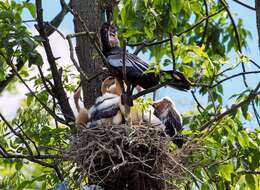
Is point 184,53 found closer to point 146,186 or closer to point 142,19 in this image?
Result: point 142,19

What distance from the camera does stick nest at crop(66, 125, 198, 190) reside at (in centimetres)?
716

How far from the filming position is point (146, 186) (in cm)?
743

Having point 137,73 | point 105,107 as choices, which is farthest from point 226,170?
point 137,73

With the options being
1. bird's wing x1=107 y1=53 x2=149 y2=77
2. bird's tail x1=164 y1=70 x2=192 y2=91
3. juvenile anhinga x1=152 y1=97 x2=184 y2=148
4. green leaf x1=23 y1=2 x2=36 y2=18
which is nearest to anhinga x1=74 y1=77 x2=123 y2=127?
bird's wing x1=107 y1=53 x2=149 y2=77

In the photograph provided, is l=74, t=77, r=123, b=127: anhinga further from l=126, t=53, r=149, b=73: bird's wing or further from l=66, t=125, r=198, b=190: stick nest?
l=126, t=53, r=149, b=73: bird's wing

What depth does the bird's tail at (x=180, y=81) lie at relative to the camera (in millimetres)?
6851

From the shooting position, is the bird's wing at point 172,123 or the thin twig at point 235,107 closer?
the thin twig at point 235,107

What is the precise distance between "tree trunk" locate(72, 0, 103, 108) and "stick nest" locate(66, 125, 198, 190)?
0.79 m

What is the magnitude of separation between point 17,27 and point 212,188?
2.32m

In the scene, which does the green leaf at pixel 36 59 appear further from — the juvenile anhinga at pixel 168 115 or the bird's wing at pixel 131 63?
the juvenile anhinga at pixel 168 115

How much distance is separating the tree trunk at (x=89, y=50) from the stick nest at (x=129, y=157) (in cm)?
79

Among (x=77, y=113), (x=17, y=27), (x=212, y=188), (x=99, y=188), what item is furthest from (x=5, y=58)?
(x=212, y=188)

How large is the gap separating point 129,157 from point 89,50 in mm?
1535

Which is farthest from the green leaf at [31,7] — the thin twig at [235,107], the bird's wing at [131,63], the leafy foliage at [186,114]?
the thin twig at [235,107]
